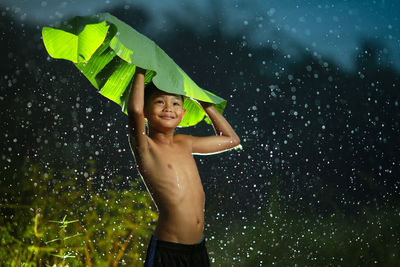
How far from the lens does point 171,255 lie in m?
2.08

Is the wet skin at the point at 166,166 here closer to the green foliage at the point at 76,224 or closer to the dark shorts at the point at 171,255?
the dark shorts at the point at 171,255

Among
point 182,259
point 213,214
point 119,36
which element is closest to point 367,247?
point 213,214

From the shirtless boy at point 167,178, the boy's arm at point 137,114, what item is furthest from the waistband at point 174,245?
the boy's arm at point 137,114

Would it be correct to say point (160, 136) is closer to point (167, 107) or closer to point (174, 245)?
point (167, 107)

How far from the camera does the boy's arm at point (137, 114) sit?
2.03m

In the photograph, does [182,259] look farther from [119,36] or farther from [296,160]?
[296,160]

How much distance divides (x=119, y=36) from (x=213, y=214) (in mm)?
3555

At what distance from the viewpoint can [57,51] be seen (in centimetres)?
221

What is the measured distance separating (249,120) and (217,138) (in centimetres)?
335

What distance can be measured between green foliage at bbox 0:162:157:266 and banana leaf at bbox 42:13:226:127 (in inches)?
126

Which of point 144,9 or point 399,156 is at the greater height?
point 144,9

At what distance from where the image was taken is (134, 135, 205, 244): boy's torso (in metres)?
2.12

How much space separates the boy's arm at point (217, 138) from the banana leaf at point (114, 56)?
2.2 inches

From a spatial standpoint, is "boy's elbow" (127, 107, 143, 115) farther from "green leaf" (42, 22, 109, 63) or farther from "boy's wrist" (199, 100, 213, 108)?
"boy's wrist" (199, 100, 213, 108)
